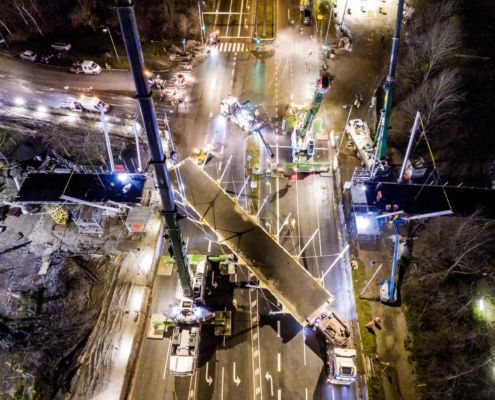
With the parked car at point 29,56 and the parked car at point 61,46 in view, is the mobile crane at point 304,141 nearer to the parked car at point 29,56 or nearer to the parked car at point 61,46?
the parked car at point 61,46

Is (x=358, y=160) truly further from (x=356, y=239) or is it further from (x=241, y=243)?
(x=241, y=243)

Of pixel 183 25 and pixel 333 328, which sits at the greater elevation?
pixel 183 25

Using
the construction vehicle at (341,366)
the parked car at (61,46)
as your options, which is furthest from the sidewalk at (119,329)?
the parked car at (61,46)

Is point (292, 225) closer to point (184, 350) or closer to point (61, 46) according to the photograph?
point (184, 350)

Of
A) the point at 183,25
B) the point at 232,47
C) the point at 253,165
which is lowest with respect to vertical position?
the point at 253,165

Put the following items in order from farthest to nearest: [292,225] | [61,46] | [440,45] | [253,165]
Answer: [61,46]
[253,165]
[440,45]
[292,225]

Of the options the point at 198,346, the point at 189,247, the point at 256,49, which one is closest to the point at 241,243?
the point at 189,247

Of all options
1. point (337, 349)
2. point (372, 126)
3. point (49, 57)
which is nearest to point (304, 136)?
point (372, 126)
